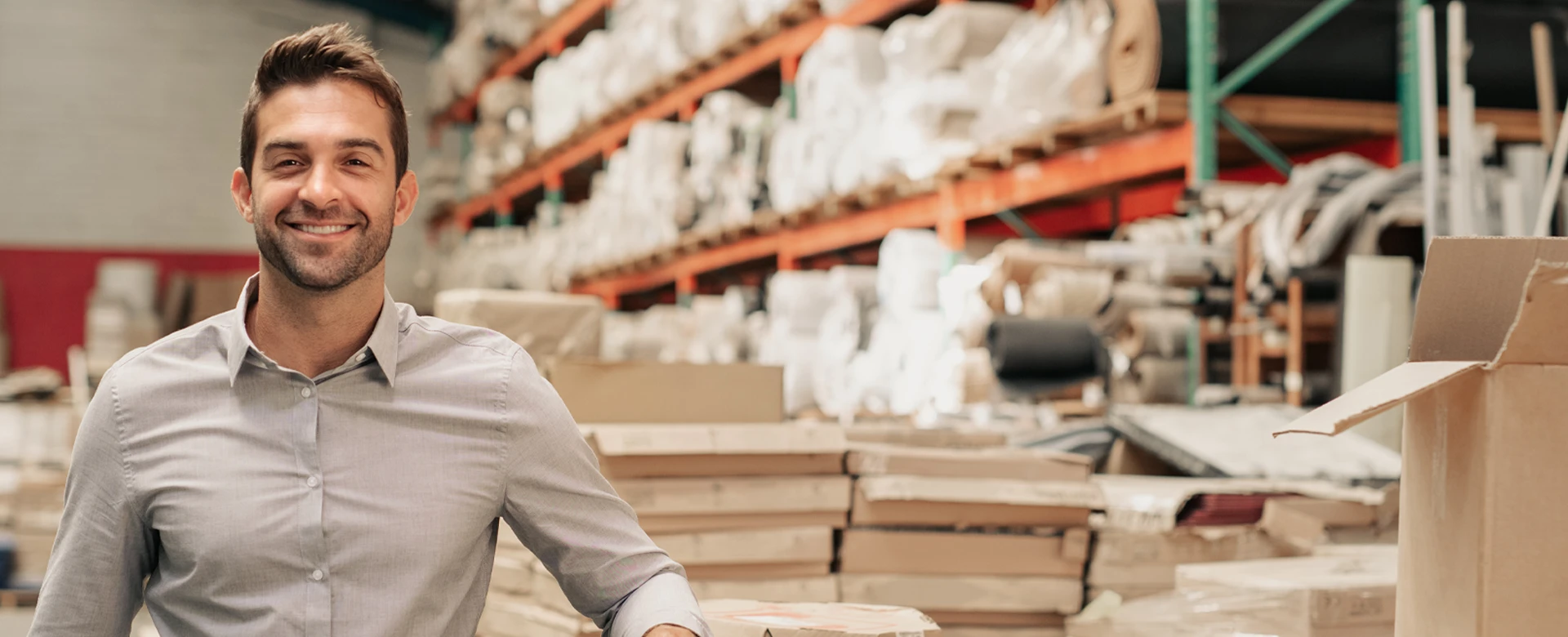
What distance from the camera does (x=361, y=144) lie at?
164 centimetres

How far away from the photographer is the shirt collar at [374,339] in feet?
5.31

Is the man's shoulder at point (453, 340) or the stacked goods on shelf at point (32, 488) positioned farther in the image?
the stacked goods on shelf at point (32, 488)

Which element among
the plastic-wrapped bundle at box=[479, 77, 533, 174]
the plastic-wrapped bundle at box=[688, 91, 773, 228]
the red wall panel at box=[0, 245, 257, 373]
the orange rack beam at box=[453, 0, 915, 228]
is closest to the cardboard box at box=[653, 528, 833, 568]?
the orange rack beam at box=[453, 0, 915, 228]

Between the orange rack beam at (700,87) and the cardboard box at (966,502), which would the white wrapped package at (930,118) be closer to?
the orange rack beam at (700,87)

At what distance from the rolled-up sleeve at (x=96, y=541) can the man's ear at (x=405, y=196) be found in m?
0.39

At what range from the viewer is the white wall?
14875 millimetres

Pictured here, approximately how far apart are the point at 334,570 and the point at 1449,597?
4.04ft

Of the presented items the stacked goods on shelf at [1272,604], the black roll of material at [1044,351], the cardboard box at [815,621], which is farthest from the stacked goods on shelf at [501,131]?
the cardboard box at [815,621]

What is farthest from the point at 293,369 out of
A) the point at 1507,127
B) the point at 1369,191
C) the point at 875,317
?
the point at 875,317

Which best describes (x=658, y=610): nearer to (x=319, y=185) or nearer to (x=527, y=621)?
(x=319, y=185)

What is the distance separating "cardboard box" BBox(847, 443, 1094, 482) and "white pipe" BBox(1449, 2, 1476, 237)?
64.4 inches

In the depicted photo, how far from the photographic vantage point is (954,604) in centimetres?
281

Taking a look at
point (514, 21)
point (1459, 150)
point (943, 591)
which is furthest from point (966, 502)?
point (514, 21)

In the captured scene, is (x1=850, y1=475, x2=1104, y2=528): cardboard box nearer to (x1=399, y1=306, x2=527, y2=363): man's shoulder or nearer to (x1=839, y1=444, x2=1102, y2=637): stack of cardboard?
(x1=839, y1=444, x2=1102, y2=637): stack of cardboard
